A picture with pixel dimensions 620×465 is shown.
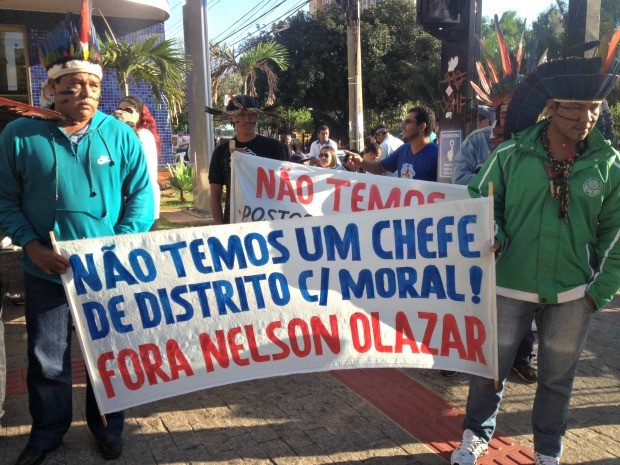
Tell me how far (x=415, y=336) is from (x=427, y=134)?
94.7 inches

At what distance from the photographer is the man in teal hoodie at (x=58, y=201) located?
300cm

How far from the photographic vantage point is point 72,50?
3.03 metres

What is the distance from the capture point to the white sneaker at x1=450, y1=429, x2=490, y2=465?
310 centimetres

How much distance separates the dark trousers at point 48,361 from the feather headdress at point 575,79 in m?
2.56

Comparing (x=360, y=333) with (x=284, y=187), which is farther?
(x=284, y=187)

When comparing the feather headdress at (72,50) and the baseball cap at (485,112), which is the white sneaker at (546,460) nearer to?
the feather headdress at (72,50)

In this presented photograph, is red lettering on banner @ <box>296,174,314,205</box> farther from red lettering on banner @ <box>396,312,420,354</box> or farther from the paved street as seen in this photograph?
red lettering on banner @ <box>396,312,420,354</box>

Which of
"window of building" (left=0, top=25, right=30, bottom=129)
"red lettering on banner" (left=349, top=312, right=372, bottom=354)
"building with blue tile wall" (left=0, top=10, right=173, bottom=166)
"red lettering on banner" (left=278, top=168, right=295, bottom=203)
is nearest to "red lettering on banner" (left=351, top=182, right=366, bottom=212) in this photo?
"red lettering on banner" (left=278, top=168, right=295, bottom=203)

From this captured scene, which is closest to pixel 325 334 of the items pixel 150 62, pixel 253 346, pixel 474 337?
pixel 253 346

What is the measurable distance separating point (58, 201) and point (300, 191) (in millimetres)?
2064

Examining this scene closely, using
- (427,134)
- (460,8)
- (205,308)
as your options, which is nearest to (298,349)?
(205,308)

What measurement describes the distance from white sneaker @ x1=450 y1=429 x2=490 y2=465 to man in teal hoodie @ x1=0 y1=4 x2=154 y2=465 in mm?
1767

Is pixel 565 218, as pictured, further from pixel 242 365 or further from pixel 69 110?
pixel 69 110

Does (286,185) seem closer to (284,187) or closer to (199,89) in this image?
(284,187)
